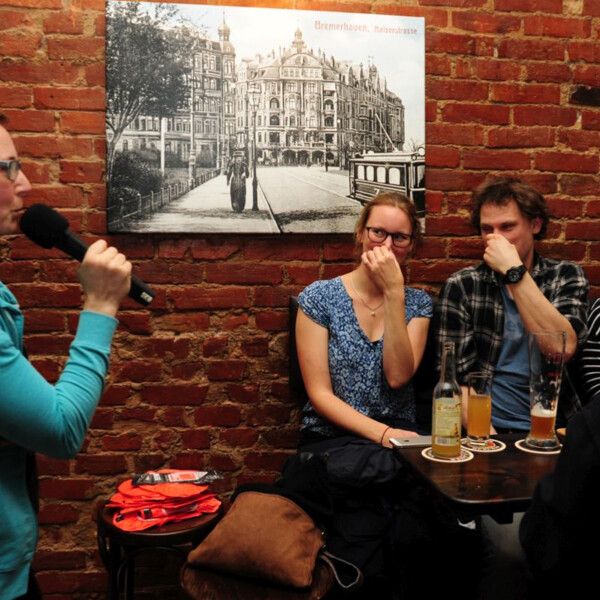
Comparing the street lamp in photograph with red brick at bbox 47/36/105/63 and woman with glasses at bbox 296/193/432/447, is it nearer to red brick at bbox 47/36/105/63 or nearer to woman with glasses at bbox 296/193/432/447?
woman with glasses at bbox 296/193/432/447

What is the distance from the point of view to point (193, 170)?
229 centimetres

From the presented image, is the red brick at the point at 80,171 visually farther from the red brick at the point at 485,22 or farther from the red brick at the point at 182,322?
the red brick at the point at 485,22

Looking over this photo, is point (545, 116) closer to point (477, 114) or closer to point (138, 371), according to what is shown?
point (477, 114)

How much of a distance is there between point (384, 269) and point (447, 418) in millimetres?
727

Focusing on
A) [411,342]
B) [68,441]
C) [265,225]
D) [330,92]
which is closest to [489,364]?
[411,342]

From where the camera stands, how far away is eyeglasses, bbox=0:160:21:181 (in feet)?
3.87

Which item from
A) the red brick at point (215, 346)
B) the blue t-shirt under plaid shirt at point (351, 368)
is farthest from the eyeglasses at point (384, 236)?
the red brick at point (215, 346)

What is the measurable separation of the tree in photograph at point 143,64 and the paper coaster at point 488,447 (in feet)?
4.88

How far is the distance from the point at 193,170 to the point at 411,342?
38.5 inches

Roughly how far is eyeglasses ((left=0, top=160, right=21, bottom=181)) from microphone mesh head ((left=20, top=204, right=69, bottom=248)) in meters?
0.13

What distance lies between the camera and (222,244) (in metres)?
2.33

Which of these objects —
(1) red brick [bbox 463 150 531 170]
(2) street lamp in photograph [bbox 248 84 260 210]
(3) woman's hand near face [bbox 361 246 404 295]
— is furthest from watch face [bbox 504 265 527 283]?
(2) street lamp in photograph [bbox 248 84 260 210]

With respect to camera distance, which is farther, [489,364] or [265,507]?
[489,364]

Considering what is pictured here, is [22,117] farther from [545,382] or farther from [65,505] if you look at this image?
[545,382]
